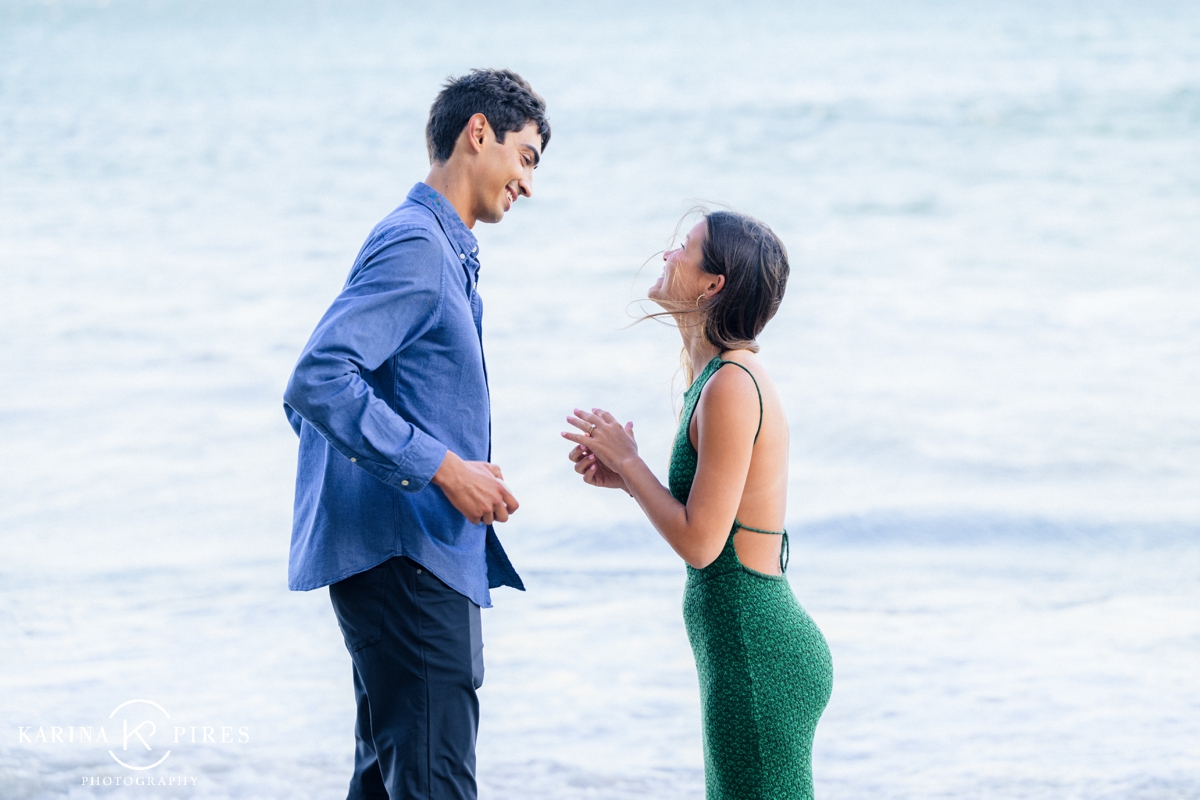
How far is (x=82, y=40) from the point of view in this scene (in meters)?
36.5

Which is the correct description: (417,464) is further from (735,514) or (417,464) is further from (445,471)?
(735,514)

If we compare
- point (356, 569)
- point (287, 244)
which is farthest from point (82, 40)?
point (356, 569)

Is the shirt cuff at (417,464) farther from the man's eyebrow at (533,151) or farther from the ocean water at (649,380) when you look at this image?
the ocean water at (649,380)

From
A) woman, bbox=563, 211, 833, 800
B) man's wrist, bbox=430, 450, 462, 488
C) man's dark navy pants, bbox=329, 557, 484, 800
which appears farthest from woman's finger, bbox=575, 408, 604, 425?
man's dark navy pants, bbox=329, 557, 484, 800

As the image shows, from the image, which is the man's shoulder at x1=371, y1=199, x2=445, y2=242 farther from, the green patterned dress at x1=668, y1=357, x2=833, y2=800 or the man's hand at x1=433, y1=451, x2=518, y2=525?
the green patterned dress at x1=668, y1=357, x2=833, y2=800

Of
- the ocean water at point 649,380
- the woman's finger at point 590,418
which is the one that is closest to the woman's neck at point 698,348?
the woman's finger at point 590,418

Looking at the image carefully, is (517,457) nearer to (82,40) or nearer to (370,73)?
(370,73)

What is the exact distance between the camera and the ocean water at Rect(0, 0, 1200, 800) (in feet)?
14.5

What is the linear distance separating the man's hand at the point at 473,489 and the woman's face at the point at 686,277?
0.48 m

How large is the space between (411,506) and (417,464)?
0.17 metres

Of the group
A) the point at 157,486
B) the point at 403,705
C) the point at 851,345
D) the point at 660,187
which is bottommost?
the point at 403,705

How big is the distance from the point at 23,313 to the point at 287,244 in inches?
202

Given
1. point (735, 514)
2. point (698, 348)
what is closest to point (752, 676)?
point (735, 514)

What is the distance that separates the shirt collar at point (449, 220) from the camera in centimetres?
243
